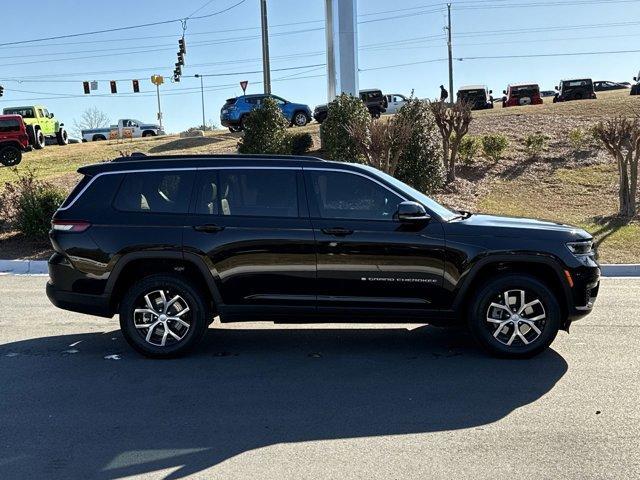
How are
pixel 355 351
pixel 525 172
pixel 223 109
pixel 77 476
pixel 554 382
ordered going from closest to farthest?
pixel 77 476
pixel 554 382
pixel 355 351
pixel 525 172
pixel 223 109

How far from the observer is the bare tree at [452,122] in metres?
16.9

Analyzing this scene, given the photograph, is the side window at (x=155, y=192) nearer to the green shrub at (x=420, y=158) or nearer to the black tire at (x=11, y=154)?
the green shrub at (x=420, y=158)

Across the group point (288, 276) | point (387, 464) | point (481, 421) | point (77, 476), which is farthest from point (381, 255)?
point (77, 476)

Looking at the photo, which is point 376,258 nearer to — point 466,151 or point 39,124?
point 466,151

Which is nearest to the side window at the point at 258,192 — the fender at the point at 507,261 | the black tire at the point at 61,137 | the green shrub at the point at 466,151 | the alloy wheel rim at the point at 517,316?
the fender at the point at 507,261

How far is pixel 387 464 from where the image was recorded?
373 cm

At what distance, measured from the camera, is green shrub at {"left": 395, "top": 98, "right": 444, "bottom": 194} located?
1539 centimetres

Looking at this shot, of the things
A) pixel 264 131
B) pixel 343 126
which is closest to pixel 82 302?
pixel 343 126

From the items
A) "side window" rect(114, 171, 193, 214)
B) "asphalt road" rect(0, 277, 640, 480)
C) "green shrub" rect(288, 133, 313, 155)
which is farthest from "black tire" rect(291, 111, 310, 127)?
"side window" rect(114, 171, 193, 214)

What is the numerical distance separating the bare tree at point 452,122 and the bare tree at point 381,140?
2.73m

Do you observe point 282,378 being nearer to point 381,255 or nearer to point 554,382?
point 381,255

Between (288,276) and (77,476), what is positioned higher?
(288,276)

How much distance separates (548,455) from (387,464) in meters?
0.97

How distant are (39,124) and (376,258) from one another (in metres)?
30.7
